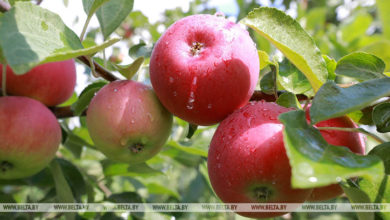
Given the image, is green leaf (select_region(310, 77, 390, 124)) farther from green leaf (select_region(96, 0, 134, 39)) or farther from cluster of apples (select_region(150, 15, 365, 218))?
green leaf (select_region(96, 0, 134, 39))

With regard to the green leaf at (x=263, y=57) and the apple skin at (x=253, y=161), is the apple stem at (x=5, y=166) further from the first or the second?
the green leaf at (x=263, y=57)

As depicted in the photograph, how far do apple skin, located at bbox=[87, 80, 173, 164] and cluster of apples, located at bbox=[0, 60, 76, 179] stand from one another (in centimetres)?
18

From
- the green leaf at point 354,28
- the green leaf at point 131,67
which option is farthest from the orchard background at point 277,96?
the green leaf at point 354,28

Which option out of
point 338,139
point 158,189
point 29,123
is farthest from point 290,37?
point 158,189

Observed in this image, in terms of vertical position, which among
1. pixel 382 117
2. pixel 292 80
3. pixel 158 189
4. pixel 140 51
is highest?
pixel 140 51

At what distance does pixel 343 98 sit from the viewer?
2.17 feet

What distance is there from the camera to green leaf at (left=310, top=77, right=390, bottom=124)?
0.63 meters

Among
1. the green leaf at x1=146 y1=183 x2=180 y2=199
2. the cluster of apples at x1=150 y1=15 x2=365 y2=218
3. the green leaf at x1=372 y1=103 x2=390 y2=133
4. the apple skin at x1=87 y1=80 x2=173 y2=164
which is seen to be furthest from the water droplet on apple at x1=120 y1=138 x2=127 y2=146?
the green leaf at x1=146 y1=183 x2=180 y2=199

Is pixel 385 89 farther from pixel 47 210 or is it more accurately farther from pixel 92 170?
pixel 92 170

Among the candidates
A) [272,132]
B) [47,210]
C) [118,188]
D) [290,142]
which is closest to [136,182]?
[118,188]

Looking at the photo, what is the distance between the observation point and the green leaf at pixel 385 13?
1346 mm

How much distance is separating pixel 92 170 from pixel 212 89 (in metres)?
1.25

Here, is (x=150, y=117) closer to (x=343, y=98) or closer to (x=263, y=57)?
(x=263, y=57)

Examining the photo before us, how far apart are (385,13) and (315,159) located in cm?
108
